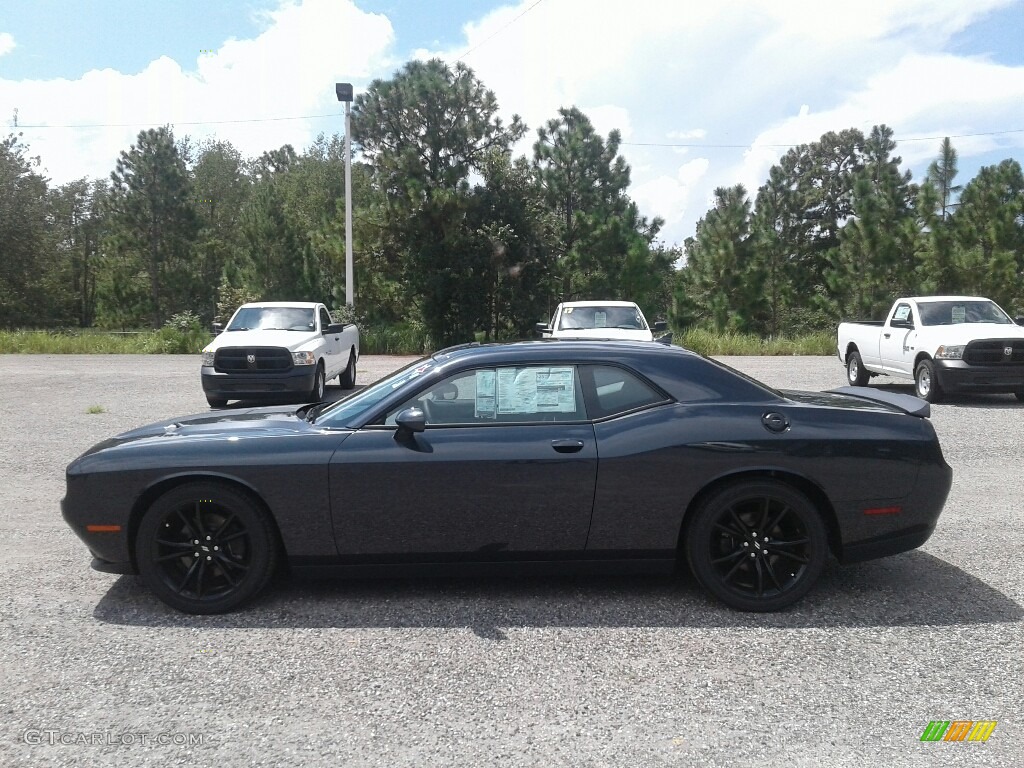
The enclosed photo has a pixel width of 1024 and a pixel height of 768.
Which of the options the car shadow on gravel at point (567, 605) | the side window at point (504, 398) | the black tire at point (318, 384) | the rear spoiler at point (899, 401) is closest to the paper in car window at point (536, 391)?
the side window at point (504, 398)

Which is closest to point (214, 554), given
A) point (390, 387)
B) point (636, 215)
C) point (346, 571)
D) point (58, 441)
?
point (346, 571)

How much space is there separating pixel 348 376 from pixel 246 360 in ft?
12.2

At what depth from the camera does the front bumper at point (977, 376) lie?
42.5 ft

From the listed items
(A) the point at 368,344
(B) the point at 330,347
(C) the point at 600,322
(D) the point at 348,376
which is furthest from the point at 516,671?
(A) the point at 368,344

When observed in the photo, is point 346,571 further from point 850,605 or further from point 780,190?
point 780,190

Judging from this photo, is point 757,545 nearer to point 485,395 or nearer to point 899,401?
point 899,401

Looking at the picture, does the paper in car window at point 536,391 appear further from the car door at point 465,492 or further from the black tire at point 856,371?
the black tire at point 856,371

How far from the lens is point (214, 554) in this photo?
14.8 feet

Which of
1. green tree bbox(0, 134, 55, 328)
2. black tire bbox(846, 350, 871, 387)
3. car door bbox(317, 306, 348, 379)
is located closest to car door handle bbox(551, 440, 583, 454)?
car door bbox(317, 306, 348, 379)

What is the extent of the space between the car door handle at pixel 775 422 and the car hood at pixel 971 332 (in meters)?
10.1

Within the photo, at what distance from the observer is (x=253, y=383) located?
42.2 feet

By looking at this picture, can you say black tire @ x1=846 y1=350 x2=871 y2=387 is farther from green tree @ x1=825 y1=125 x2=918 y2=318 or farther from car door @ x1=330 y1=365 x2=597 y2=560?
green tree @ x1=825 y1=125 x2=918 y2=318

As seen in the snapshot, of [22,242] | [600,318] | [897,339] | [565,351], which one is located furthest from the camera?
[22,242]

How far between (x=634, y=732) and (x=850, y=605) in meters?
1.93
